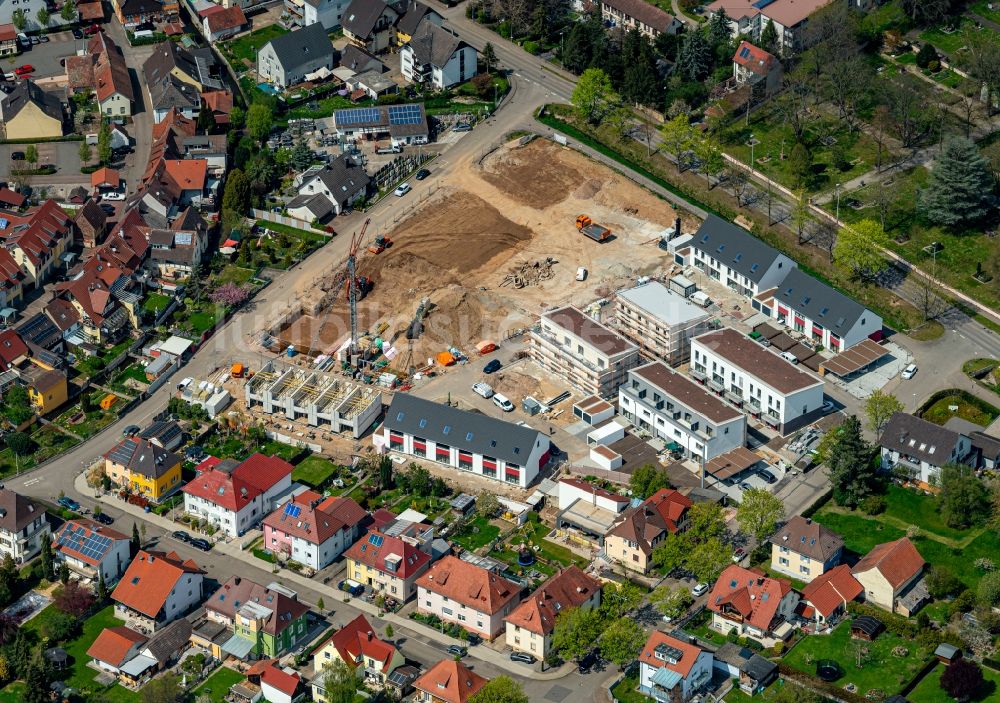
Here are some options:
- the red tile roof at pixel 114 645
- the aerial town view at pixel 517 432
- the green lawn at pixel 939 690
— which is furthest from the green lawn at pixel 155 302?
the green lawn at pixel 939 690

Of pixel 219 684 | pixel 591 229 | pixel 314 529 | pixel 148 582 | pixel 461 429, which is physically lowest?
pixel 219 684

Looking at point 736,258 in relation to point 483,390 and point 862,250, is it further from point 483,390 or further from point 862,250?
point 483,390

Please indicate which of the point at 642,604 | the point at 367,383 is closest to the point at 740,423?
the point at 642,604

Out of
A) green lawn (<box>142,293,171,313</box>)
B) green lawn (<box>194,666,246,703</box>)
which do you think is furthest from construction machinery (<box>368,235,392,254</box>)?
green lawn (<box>194,666,246,703</box>)

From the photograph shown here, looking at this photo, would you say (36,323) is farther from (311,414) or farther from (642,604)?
(642,604)

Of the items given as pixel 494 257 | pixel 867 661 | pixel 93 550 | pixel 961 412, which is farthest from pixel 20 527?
pixel 961 412

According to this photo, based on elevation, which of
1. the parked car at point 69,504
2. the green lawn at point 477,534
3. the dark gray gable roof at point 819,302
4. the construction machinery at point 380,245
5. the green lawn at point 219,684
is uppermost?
the dark gray gable roof at point 819,302

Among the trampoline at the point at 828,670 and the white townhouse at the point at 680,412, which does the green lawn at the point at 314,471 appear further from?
the trampoline at the point at 828,670
